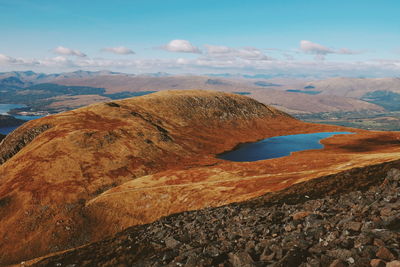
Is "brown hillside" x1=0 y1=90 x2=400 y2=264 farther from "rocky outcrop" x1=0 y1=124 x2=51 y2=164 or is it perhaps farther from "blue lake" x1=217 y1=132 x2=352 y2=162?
"blue lake" x1=217 y1=132 x2=352 y2=162

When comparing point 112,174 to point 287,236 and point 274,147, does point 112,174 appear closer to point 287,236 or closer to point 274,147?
point 287,236

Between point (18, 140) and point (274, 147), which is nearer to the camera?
point (18, 140)

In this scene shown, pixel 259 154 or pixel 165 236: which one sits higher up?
A: pixel 165 236

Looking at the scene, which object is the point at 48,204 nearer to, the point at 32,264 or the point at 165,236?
the point at 32,264

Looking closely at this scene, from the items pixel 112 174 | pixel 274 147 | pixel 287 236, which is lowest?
pixel 112 174

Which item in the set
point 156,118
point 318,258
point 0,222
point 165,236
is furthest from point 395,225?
point 156,118

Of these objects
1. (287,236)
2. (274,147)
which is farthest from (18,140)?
(287,236)
